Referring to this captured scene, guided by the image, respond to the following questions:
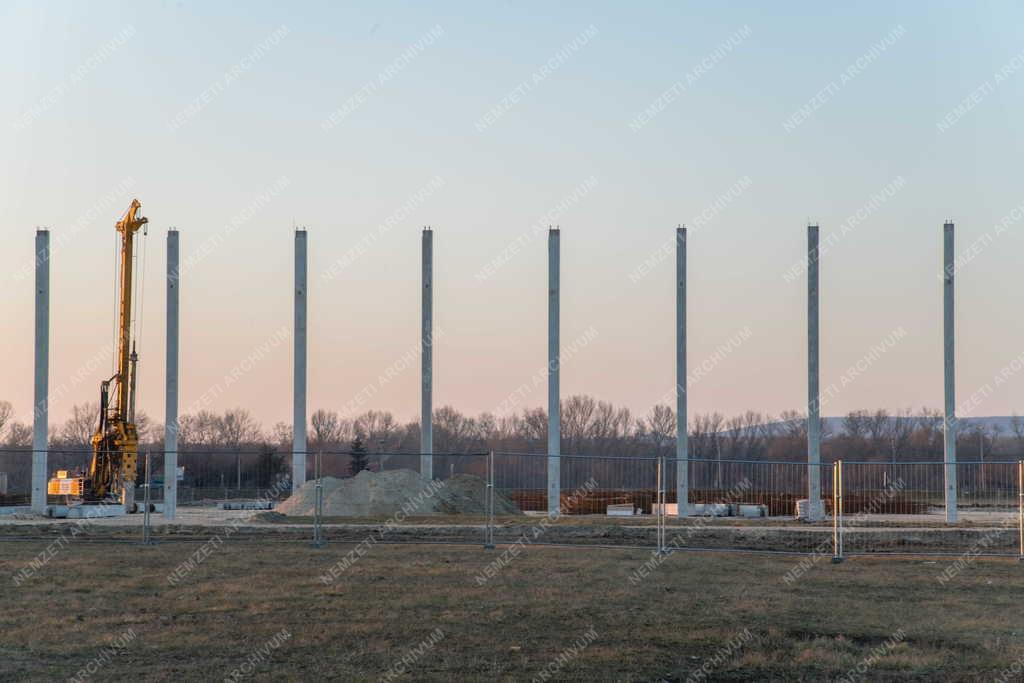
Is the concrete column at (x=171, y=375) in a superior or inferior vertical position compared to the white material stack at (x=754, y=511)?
superior

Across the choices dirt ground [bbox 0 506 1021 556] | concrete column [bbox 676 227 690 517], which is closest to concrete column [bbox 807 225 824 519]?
dirt ground [bbox 0 506 1021 556]

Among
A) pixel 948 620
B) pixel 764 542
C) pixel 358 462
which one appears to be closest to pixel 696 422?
pixel 358 462

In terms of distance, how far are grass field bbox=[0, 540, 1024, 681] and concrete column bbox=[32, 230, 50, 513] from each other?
1572cm

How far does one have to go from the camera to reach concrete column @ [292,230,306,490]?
36.3 m

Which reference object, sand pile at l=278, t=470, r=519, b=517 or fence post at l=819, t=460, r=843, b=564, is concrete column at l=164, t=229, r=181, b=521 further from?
fence post at l=819, t=460, r=843, b=564

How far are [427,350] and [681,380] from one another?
326 inches

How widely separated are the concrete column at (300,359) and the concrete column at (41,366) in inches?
303

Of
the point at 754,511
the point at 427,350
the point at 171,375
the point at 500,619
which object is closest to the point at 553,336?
the point at 427,350

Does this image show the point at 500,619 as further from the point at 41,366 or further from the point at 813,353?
the point at 41,366

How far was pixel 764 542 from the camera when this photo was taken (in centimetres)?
2714

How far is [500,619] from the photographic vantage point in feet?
45.6

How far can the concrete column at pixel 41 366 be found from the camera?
1405 inches

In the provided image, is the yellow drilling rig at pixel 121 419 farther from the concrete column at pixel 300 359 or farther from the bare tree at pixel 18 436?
the bare tree at pixel 18 436

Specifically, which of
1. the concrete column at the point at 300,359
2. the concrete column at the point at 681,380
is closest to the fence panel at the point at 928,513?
the concrete column at the point at 681,380
